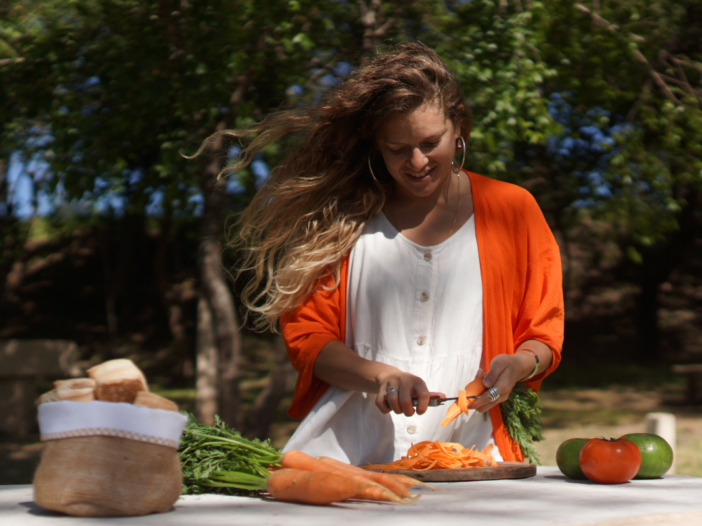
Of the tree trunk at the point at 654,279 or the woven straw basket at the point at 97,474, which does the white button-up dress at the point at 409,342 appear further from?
the tree trunk at the point at 654,279

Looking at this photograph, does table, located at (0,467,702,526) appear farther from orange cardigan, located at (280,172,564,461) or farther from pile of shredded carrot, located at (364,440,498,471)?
orange cardigan, located at (280,172,564,461)

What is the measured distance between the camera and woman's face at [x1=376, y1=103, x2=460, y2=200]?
2170mm

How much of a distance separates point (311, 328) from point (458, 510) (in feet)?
2.93

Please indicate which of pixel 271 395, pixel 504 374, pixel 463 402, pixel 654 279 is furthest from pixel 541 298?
pixel 654 279

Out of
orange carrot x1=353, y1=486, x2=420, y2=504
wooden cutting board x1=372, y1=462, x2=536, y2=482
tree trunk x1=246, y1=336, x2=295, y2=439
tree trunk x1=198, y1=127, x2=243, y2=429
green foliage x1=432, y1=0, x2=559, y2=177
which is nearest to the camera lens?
orange carrot x1=353, y1=486, x2=420, y2=504

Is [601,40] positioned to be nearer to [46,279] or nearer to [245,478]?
[245,478]

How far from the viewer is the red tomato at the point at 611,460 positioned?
190cm

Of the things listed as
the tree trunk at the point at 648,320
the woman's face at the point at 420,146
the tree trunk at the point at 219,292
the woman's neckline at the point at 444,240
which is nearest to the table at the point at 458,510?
the woman's neckline at the point at 444,240

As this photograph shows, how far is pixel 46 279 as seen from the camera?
55.0 feet

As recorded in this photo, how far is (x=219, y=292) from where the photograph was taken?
6711 millimetres

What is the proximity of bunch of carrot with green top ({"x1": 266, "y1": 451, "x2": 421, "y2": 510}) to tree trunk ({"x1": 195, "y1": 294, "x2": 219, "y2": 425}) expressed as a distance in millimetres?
5902

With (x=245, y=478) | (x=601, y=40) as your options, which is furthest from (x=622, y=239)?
(x=245, y=478)

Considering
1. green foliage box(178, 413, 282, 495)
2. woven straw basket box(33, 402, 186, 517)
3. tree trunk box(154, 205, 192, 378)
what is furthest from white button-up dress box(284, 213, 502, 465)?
tree trunk box(154, 205, 192, 378)

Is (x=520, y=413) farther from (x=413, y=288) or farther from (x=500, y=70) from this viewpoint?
(x=500, y=70)
